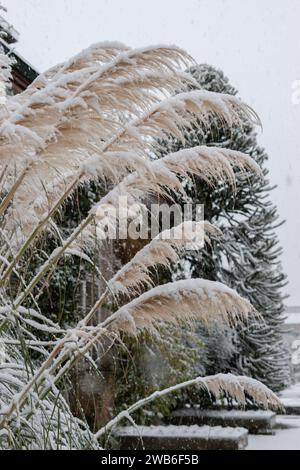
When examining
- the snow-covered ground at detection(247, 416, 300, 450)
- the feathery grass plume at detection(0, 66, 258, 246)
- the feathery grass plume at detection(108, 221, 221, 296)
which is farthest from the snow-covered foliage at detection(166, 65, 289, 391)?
the feathery grass plume at detection(0, 66, 258, 246)

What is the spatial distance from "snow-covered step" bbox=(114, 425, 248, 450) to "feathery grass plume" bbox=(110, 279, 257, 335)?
438 cm

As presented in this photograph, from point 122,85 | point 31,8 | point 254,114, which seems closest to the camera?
point 122,85

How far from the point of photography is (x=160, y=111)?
1.88 meters

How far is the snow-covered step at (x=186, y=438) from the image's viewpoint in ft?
20.6

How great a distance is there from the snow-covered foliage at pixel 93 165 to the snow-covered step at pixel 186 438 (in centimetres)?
423

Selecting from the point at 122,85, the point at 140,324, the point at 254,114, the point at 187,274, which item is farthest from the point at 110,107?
the point at 187,274

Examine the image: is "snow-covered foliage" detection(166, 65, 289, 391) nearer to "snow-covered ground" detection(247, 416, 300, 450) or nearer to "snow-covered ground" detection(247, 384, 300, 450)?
"snow-covered ground" detection(247, 384, 300, 450)

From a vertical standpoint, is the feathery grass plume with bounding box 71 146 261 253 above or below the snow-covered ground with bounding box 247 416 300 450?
above

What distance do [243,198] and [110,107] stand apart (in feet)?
29.6

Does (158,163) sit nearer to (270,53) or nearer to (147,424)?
(147,424)

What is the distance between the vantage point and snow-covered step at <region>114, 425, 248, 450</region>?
20.6ft

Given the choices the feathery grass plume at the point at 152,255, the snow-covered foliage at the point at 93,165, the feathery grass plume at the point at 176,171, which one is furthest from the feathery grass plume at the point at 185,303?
the feathery grass plume at the point at 176,171

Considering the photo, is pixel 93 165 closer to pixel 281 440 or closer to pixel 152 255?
pixel 152 255

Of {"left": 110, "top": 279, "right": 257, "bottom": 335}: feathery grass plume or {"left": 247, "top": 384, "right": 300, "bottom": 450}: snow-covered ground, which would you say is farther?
{"left": 247, "top": 384, "right": 300, "bottom": 450}: snow-covered ground
